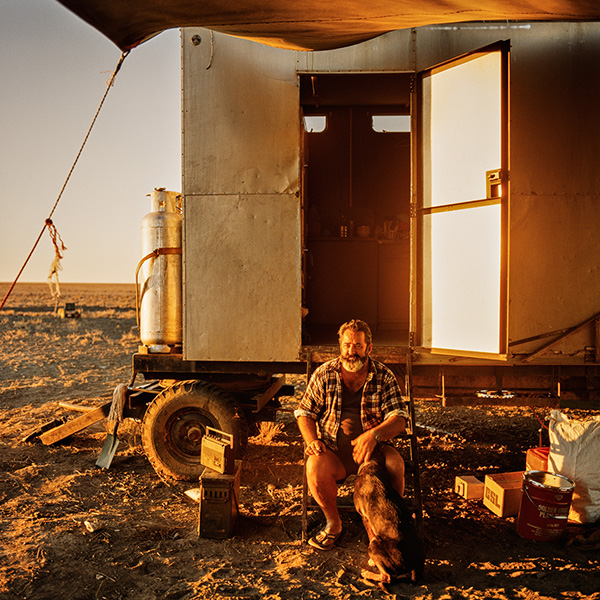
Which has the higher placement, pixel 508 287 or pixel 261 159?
pixel 261 159

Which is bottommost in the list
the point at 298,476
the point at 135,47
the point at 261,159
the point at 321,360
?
the point at 298,476

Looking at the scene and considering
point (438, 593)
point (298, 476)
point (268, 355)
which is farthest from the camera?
point (298, 476)

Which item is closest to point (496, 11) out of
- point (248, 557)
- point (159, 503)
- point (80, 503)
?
point (248, 557)

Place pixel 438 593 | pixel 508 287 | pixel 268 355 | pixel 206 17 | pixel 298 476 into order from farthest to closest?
1. pixel 298 476
2. pixel 268 355
3. pixel 508 287
4. pixel 206 17
5. pixel 438 593

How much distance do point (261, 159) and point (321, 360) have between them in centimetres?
194

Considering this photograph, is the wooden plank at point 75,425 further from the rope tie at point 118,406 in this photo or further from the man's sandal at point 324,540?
the man's sandal at point 324,540

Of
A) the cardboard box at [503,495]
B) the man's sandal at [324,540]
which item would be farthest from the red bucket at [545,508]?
the man's sandal at [324,540]

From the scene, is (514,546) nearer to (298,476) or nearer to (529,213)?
(298,476)

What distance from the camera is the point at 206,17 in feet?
10.0

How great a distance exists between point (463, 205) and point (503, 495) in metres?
2.42

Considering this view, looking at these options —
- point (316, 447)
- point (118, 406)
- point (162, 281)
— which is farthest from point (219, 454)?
point (162, 281)

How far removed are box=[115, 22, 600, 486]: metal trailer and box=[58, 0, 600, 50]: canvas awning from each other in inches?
27.1

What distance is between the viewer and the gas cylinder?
4.52 m

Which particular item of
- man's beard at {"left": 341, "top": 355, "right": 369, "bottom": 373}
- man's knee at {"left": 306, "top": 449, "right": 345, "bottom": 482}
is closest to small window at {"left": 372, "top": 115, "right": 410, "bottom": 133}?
man's beard at {"left": 341, "top": 355, "right": 369, "bottom": 373}
